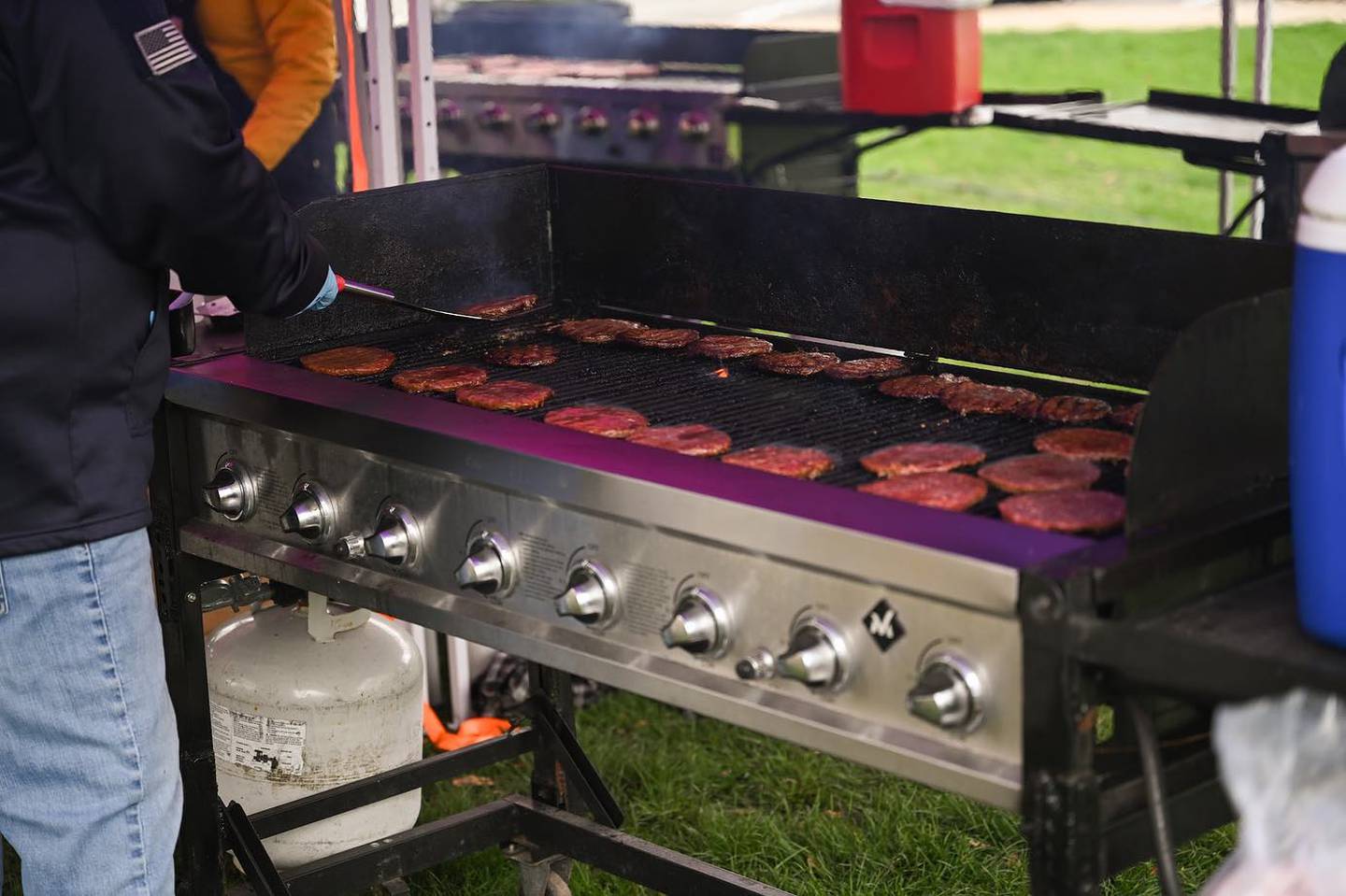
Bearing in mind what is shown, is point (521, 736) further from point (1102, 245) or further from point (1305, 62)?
point (1305, 62)

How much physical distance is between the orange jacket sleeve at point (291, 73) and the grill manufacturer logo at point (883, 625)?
2668 millimetres

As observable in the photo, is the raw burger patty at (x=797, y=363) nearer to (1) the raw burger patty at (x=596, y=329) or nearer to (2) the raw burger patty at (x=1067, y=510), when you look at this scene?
(1) the raw burger patty at (x=596, y=329)

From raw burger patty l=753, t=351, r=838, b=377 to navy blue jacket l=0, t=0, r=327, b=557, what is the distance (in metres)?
0.96

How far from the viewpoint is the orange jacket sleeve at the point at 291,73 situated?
4.09m

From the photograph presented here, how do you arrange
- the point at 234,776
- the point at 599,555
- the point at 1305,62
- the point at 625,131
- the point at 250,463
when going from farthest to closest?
1. the point at 1305,62
2. the point at 625,131
3. the point at 234,776
4. the point at 250,463
5. the point at 599,555

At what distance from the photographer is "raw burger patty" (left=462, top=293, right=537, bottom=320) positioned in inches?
136

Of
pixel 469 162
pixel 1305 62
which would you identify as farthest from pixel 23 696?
pixel 1305 62

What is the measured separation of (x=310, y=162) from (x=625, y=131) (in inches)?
90.5

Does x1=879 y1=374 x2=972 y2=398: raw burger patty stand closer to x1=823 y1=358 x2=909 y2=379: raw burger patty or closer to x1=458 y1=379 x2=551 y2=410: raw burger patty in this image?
x1=823 y1=358 x2=909 y2=379: raw burger patty

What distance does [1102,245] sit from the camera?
107 inches

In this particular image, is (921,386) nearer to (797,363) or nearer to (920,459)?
(797,363)

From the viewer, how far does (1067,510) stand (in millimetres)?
2051

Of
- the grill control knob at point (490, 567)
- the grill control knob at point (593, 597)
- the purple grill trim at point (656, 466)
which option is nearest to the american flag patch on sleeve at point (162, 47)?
the purple grill trim at point (656, 466)

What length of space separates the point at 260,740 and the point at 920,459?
171 cm
